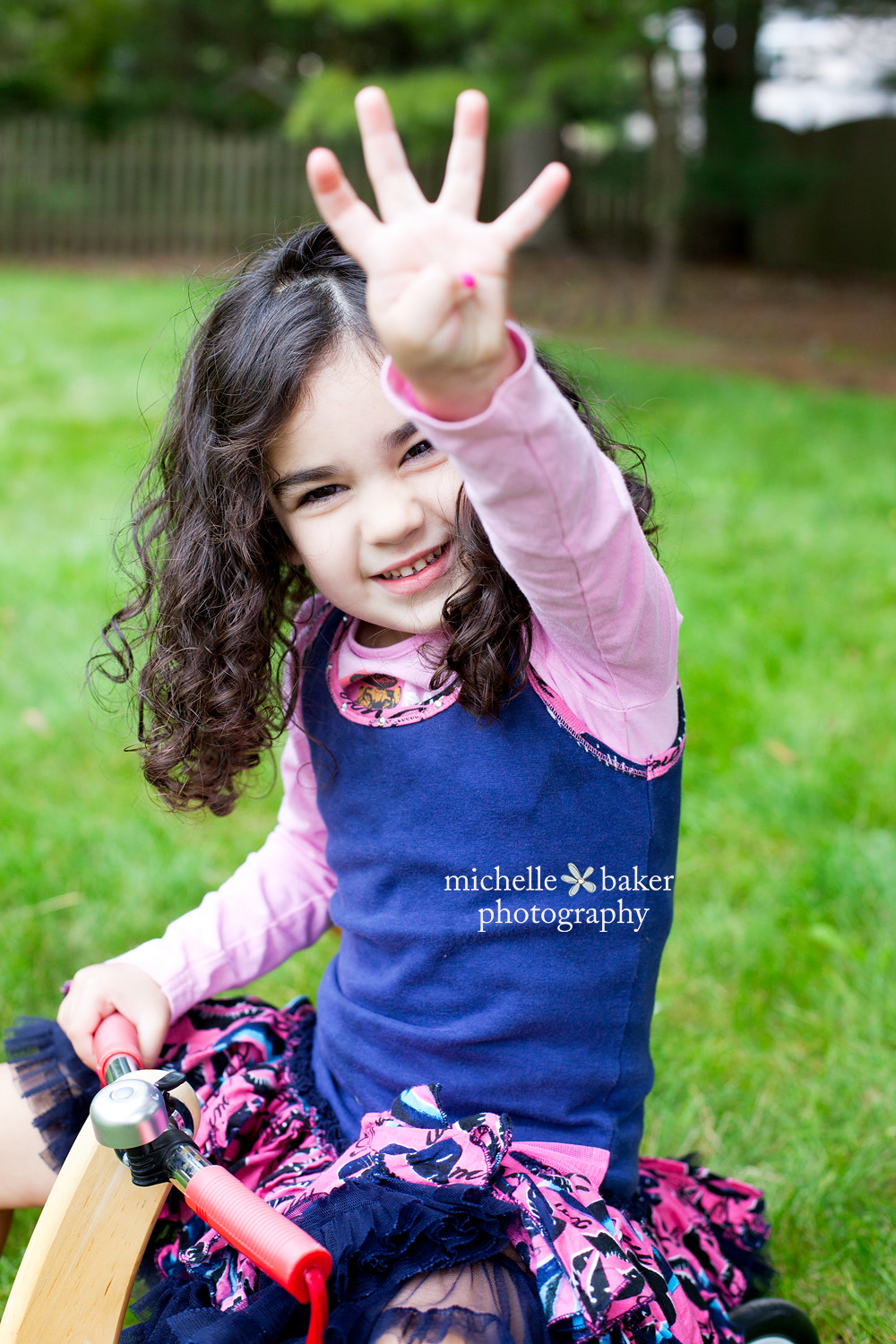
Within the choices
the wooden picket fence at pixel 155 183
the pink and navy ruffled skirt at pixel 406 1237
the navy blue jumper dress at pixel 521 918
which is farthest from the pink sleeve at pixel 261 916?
the wooden picket fence at pixel 155 183

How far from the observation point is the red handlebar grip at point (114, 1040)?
1.20 m

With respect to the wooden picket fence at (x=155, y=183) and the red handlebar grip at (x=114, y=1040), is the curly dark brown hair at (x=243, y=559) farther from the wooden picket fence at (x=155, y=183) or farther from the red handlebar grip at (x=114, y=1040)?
the wooden picket fence at (x=155, y=183)

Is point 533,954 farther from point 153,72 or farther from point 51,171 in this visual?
point 153,72

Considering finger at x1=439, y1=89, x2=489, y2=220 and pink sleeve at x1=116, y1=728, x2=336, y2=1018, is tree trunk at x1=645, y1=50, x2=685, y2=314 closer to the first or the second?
pink sleeve at x1=116, y1=728, x2=336, y2=1018

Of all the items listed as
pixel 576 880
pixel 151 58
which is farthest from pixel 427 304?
pixel 151 58

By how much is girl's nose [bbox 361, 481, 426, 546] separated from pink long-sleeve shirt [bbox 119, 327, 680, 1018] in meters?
0.15

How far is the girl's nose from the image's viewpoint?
112cm

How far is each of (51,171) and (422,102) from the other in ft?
18.0

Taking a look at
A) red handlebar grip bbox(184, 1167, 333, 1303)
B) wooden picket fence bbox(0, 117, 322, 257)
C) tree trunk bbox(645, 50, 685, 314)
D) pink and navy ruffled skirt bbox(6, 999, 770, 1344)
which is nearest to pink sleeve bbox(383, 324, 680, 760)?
pink and navy ruffled skirt bbox(6, 999, 770, 1344)

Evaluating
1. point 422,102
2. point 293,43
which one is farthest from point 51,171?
point 422,102

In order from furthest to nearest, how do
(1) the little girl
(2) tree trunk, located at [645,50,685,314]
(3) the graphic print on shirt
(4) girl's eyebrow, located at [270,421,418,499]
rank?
(2) tree trunk, located at [645,50,685,314] < (3) the graphic print on shirt < (4) girl's eyebrow, located at [270,421,418,499] < (1) the little girl

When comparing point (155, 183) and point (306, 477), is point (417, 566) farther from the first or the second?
point (155, 183)

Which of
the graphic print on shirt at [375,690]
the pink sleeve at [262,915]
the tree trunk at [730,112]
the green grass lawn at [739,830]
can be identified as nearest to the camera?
the graphic print on shirt at [375,690]

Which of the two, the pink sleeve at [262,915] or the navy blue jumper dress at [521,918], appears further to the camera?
the pink sleeve at [262,915]
